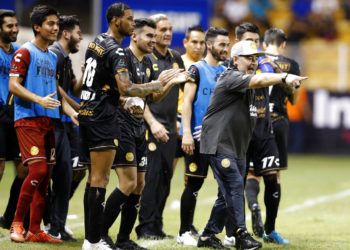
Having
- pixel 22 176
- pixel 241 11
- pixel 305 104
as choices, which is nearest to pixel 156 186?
pixel 22 176

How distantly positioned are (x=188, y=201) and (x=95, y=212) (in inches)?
66.3

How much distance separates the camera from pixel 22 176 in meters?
9.65

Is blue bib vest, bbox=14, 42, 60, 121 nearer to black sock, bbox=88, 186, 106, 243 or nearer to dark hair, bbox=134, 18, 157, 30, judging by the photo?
dark hair, bbox=134, 18, 157, 30

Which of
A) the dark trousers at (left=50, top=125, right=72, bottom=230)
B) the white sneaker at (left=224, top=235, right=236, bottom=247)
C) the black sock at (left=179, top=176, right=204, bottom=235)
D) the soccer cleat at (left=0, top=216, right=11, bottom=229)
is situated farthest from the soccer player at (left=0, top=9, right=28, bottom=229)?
the white sneaker at (left=224, top=235, right=236, bottom=247)

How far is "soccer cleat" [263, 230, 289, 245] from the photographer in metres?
9.79

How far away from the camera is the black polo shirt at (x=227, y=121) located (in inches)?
344

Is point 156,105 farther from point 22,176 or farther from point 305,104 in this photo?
point 305,104

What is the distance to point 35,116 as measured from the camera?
29.1 ft

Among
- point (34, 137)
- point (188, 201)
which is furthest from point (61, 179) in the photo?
point (188, 201)

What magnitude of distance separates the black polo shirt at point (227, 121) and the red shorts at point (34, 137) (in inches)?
62.9

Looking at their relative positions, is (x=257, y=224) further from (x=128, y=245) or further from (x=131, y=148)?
(x=131, y=148)

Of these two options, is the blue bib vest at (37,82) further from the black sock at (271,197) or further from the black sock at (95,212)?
the black sock at (271,197)

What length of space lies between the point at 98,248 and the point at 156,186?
94.0 inches

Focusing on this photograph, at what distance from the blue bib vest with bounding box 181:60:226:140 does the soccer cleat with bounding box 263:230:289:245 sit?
139 centimetres
